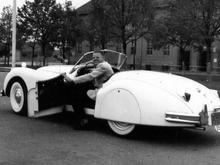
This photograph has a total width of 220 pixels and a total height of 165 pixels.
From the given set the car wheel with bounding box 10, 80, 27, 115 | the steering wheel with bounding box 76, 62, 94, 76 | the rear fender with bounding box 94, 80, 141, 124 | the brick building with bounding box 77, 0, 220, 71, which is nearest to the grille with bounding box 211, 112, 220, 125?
the rear fender with bounding box 94, 80, 141, 124

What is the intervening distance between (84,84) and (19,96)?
71.9 inches

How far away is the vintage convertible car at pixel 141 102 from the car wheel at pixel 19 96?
371 millimetres

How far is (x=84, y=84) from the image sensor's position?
24.1ft

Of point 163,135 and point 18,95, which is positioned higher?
point 18,95

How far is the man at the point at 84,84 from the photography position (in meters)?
7.28

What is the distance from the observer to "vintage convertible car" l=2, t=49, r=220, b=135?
6.10 metres

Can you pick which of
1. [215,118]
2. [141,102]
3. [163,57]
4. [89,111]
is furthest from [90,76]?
[163,57]

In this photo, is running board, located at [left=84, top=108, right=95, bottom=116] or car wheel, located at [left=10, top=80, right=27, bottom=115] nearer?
running board, located at [left=84, top=108, right=95, bottom=116]

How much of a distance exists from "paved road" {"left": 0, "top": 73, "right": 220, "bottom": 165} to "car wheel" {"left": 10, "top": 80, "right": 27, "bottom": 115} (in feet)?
1.31

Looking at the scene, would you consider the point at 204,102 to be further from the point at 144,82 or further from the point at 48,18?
the point at 48,18

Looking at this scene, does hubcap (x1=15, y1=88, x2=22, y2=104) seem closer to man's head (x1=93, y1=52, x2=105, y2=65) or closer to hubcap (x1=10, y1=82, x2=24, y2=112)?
hubcap (x1=10, y1=82, x2=24, y2=112)

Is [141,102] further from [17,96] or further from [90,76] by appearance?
[17,96]

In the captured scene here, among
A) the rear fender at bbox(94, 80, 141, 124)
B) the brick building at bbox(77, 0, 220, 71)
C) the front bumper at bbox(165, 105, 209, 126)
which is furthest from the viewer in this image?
the brick building at bbox(77, 0, 220, 71)

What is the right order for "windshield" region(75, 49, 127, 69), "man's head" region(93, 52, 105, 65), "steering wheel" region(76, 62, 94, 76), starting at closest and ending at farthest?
"man's head" region(93, 52, 105, 65)
"steering wheel" region(76, 62, 94, 76)
"windshield" region(75, 49, 127, 69)
